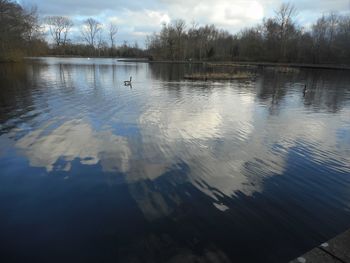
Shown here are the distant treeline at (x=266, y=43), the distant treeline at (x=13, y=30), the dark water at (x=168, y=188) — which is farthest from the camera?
the distant treeline at (x=266, y=43)

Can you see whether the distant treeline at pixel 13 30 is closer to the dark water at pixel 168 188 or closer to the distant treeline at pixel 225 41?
the distant treeline at pixel 225 41

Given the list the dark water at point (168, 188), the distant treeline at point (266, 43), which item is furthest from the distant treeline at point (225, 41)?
the dark water at point (168, 188)

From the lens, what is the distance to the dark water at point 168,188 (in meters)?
4.00

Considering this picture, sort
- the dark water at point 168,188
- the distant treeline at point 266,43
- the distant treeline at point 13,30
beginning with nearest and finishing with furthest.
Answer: the dark water at point 168,188 < the distant treeline at point 13,30 < the distant treeline at point 266,43

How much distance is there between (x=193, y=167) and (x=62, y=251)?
357 cm

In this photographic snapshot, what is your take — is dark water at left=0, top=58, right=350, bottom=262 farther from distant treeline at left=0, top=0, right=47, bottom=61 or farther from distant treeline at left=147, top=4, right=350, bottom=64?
distant treeline at left=147, top=4, right=350, bottom=64

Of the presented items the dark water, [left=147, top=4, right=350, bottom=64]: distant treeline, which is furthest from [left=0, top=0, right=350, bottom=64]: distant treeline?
the dark water

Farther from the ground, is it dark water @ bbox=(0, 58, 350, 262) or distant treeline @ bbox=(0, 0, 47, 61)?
distant treeline @ bbox=(0, 0, 47, 61)

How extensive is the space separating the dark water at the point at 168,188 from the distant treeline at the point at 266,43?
59.7 metres

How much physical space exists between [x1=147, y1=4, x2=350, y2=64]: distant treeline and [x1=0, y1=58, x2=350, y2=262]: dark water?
5975cm

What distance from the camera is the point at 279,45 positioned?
6812cm

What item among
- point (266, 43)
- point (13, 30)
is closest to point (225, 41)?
point (266, 43)

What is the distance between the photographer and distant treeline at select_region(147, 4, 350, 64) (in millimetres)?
61438

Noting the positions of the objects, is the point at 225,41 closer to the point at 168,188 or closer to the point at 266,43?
the point at 266,43
